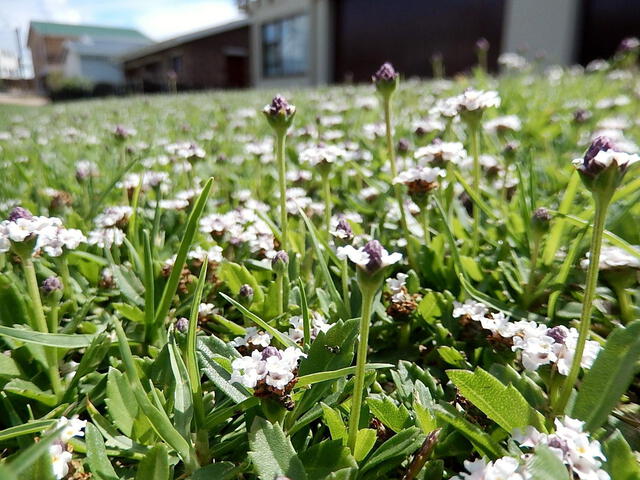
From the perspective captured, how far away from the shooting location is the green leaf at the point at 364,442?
2.37 feet

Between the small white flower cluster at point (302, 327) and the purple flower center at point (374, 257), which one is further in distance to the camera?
the small white flower cluster at point (302, 327)

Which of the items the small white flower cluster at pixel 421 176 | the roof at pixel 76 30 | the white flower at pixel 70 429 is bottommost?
the white flower at pixel 70 429

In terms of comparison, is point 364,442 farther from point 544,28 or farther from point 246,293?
point 544,28

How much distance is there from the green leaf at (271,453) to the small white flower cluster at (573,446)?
0.30 metres

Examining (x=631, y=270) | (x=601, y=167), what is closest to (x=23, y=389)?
(x=601, y=167)

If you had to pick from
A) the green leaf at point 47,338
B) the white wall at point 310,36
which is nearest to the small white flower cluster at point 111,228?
the green leaf at point 47,338

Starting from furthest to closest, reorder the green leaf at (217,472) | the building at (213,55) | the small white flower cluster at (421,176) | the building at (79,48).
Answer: the building at (79,48) < the building at (213,55) < the small white flower cluster at (421,176) < the green leaf at (217,472)

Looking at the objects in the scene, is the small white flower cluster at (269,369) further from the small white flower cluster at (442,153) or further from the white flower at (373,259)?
the small white flower cluster at (442,153)

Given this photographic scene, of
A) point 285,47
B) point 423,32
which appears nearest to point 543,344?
point 423,32

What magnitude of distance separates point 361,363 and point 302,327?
12.4 inches

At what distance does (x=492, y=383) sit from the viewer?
75 centimetres

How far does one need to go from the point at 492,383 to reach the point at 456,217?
32.4 inches

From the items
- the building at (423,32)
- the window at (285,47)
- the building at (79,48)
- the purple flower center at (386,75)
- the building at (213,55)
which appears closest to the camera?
the purple flower center at (386,75)

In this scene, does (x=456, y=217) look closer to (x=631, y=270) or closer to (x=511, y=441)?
(x=631, y=270)
